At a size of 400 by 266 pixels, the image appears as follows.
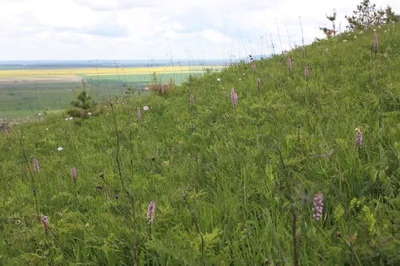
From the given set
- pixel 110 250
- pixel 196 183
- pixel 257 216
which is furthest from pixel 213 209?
pixel 110 250

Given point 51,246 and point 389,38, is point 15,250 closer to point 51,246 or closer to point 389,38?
point 51,246

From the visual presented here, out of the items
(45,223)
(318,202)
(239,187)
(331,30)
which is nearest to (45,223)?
(45,223)

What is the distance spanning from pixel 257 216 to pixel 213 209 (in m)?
0.33

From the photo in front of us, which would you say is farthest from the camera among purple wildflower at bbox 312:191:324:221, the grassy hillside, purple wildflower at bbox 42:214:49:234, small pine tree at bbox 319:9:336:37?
small pine tree at bbox 319:9:336:37

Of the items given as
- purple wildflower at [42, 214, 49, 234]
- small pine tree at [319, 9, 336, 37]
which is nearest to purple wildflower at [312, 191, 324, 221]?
purple wildflower at [42, 214, 49, 234]

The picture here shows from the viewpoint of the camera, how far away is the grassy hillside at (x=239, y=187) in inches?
71.6

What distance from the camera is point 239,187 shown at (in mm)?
2664

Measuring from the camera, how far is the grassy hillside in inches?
71.6

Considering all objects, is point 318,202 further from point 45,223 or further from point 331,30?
point 331,30

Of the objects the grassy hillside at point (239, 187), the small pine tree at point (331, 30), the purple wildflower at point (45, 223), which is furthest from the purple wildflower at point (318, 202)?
the small pine tree at point (331, 30)

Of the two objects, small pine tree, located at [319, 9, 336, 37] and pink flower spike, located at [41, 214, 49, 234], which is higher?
small pine tree, located at [319, 9, 336, 37]

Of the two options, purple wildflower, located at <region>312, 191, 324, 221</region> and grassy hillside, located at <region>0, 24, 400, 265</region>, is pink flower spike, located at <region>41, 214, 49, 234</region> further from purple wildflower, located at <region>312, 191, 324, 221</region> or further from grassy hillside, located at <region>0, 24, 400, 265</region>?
purple wildflower, located at <region>312, 191, 324, 221</region>

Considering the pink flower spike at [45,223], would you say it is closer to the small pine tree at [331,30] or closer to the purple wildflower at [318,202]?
the purple wildflower at [318,202]

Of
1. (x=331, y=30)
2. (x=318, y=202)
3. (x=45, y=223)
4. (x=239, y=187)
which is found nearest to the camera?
(x=318, y=202)
